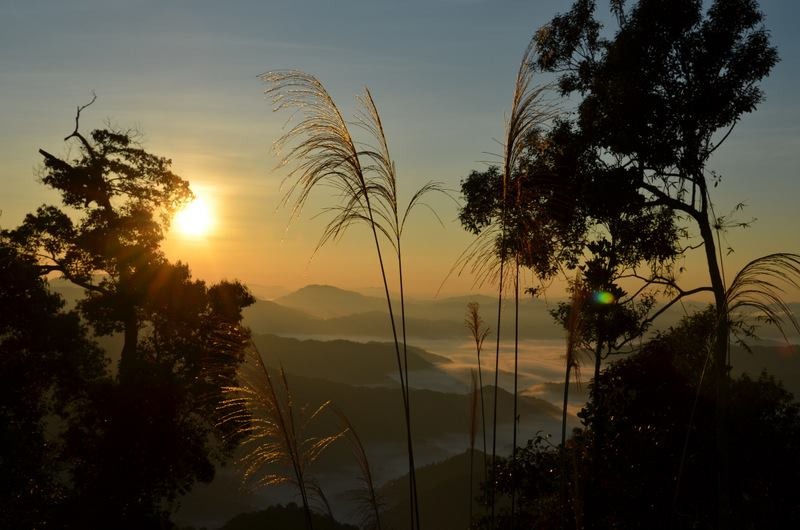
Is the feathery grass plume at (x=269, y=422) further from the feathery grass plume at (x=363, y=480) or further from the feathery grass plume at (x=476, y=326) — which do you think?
the feathery grass plume at (x=476, y=326)

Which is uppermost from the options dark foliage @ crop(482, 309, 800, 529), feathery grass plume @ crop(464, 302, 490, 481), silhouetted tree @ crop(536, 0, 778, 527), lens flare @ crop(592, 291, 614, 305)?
silhouetted tree @ crop(536, 0, 778, 527)

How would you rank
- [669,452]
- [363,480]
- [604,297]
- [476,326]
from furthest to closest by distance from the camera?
1. [604,297]
2. [669,452]
3. [476,326]
4. [363,480]

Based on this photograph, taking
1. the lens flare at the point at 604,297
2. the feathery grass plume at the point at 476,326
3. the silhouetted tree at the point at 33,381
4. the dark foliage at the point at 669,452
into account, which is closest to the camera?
the feathery grass plume at the point at 476,326

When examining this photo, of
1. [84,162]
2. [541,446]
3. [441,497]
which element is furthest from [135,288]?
[441,497]

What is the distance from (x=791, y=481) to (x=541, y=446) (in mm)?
4785

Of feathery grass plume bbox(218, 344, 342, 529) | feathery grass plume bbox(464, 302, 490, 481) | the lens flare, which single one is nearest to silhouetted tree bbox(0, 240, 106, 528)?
feathery grass plume bbox(218, 344, 342, 529)

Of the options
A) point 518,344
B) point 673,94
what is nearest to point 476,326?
point 518,344

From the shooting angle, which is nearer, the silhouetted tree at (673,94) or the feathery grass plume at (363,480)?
the feathery grass plume at (363,480)

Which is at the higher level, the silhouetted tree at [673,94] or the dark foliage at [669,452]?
the silhouetted tree at [673,94]

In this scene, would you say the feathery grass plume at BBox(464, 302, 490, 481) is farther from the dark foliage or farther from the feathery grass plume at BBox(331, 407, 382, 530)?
the dark foliage

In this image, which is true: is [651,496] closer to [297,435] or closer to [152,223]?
[297,435]

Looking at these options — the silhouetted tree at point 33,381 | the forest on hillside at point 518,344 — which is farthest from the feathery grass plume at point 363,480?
the silhouetted tree at point 33,381

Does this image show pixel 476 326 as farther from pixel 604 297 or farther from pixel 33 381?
pixel 33 381

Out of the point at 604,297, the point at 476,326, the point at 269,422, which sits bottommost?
the point at 269,422
